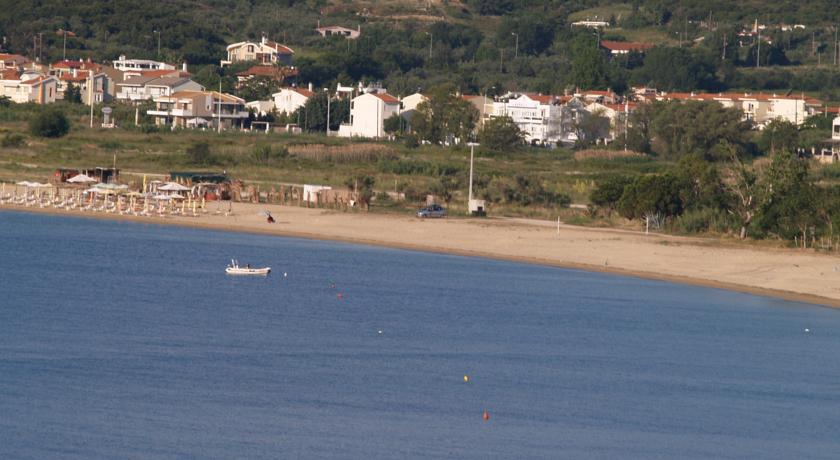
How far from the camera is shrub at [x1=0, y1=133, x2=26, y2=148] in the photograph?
83.5 m

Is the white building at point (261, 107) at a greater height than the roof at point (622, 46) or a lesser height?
lesser

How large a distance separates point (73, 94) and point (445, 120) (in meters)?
32.9

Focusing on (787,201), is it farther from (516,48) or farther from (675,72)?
(516,48)

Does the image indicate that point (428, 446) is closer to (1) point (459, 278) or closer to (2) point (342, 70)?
(1) point (459, 278)

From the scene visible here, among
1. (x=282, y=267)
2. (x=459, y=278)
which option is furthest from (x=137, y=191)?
(x=459, y=278)

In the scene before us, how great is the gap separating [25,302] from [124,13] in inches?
4895

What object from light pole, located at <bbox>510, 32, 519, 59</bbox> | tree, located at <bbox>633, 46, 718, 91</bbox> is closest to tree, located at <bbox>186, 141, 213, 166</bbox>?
tree, located at <bbox>633, 46, 718, 91</bbox>

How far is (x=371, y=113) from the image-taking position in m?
110

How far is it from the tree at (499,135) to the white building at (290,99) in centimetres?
2236

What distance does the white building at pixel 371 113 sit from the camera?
110m

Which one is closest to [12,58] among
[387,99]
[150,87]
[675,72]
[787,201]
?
[150,87]

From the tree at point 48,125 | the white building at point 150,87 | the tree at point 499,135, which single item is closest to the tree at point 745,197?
the tree at point 499,135

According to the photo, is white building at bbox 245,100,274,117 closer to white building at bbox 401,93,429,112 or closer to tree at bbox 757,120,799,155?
white building at bbox 401,93,429,112

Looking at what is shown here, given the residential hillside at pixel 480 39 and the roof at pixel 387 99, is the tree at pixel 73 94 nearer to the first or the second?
the residential hillside at pixel 480 39
